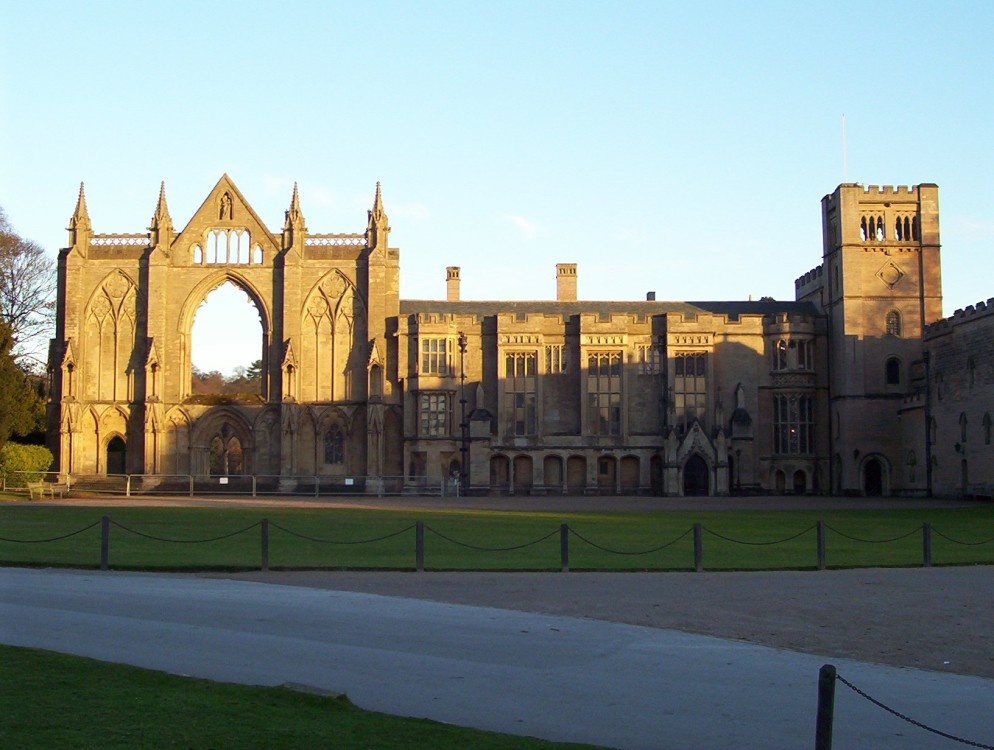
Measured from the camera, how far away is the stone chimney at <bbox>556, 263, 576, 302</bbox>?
245 ft

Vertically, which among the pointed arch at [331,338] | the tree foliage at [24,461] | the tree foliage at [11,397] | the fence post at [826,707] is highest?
the pointed arch at [331,338]

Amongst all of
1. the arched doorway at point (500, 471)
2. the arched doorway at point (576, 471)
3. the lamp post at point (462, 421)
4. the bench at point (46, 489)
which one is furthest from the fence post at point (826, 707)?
the arched doorway at point (576, 471)

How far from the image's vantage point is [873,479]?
65.8 m

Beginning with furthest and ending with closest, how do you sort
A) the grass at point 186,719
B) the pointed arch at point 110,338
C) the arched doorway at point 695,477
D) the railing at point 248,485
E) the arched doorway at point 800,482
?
the pointed arch at point 110,338, the arched doorway at point 800,482, the arched doorway at point 695,477, the railing at point 248,485, the grass at point 186,719

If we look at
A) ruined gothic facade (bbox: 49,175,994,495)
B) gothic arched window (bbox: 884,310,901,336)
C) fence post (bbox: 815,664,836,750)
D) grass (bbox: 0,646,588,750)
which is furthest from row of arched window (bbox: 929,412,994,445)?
grass (bbox: 0,646,588,750)

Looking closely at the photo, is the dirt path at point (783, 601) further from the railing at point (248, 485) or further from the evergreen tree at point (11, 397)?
the railing at point (248, 485)

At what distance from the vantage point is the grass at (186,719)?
9.49m

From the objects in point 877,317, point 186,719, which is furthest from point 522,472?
point 186,719

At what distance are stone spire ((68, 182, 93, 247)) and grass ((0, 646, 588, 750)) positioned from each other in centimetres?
6109

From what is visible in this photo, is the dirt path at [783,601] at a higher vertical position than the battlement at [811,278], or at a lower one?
lower

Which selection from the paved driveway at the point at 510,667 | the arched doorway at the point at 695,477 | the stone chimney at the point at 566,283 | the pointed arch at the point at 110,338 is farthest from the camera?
the stone chimney at the point at 566,283

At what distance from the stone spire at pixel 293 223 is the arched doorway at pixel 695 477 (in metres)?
26.2

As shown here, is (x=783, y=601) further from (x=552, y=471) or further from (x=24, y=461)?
(x=24, y=461)

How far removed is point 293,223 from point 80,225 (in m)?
12.5
